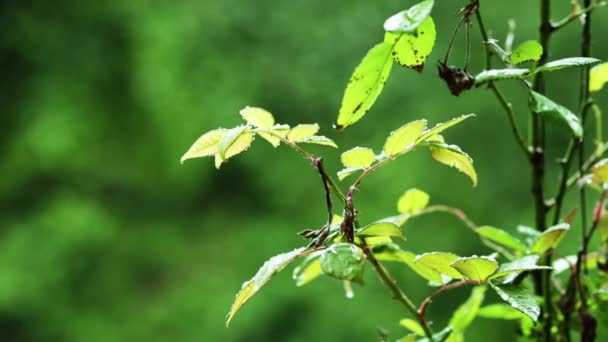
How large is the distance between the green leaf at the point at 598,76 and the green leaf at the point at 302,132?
0.81 feet

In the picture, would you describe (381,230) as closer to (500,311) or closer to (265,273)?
(265,273)

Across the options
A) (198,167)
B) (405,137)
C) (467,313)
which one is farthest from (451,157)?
(198,167)

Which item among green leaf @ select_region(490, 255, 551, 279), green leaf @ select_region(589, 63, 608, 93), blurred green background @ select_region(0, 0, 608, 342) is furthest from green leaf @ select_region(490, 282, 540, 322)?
blurred green background @ select_region(0, 0, 608, 342)

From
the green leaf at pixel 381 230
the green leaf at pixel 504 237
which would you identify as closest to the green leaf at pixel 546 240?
the green leaf at pixel 504 237

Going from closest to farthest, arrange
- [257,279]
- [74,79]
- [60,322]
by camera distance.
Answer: [257,279], [60,322], [74,79]

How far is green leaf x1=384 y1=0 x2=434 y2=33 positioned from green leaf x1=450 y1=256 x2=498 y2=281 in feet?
0.37

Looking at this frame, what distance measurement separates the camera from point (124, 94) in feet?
8.89

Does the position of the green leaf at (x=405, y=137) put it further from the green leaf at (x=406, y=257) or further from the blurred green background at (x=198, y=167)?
the blurred green background at (x=198, y=167)

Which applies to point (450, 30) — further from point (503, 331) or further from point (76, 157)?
point (76, 157)

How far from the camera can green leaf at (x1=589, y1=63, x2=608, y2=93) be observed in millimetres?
508

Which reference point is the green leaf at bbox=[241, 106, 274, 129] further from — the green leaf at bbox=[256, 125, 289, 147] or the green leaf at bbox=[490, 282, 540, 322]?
the green leaf at bbox=[490, 282, 540, 322]

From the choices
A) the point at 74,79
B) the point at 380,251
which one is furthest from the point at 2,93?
the point at 380,251

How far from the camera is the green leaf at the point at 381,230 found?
33 centimetres

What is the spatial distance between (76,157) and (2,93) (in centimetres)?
45
